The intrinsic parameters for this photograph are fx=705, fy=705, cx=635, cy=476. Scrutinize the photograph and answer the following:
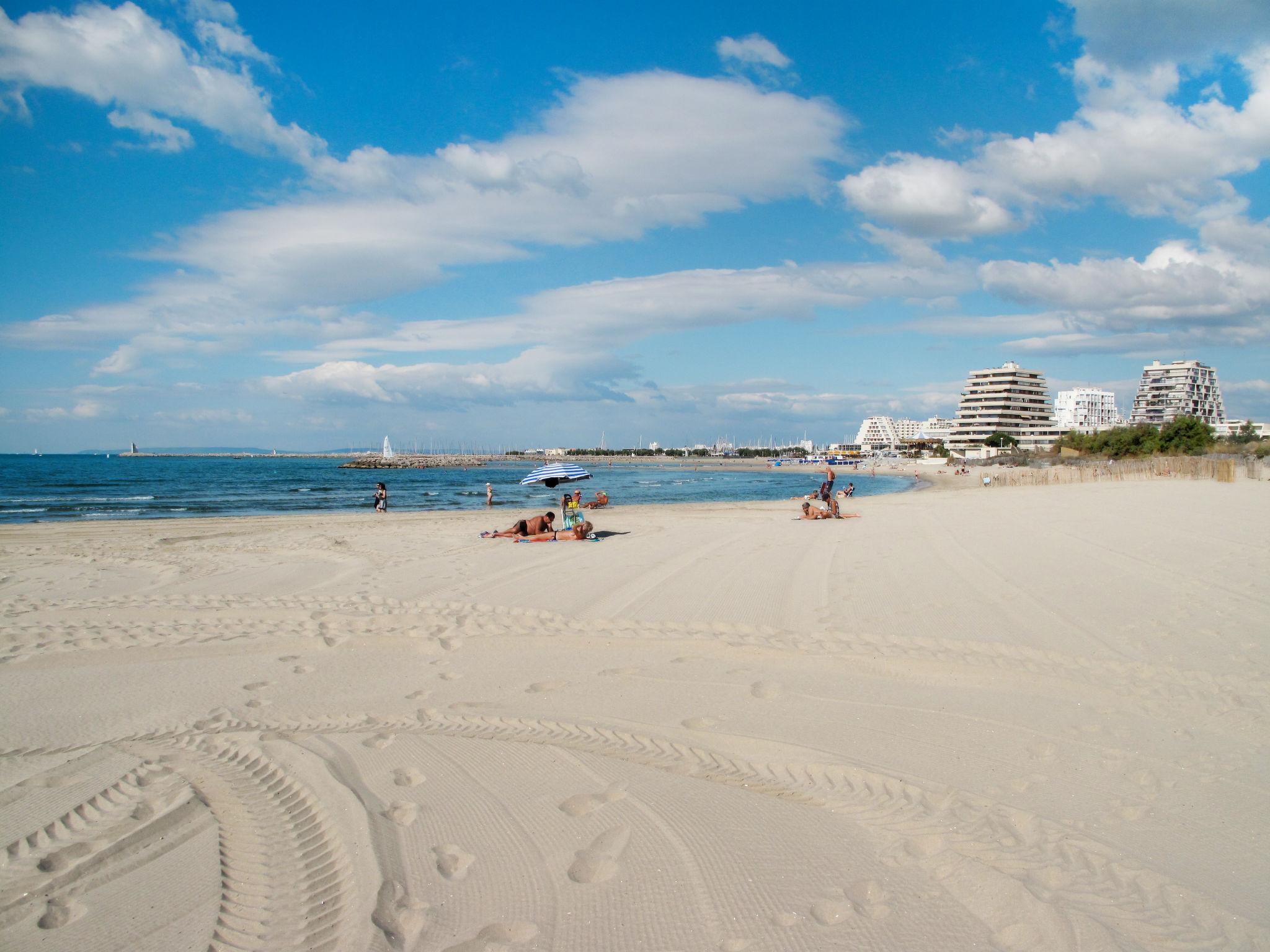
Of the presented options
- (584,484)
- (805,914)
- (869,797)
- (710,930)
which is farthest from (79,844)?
(584,484)

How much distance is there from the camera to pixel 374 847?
329 centimetres

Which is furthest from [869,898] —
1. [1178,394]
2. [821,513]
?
[1178,394]

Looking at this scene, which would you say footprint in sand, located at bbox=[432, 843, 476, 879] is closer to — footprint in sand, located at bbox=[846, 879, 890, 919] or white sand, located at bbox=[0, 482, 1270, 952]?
white sand, located at bbox=[0, 482, 1270, 952]

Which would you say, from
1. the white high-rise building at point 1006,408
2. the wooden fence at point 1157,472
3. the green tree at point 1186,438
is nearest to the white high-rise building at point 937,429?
the white high-rise building at point 1006,408

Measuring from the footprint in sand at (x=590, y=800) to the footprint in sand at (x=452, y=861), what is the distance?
0.58m

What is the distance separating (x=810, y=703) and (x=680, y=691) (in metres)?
0.97

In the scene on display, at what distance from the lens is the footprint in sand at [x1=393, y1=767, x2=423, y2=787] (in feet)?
13.0

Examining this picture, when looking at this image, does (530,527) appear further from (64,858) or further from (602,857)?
(602,857)

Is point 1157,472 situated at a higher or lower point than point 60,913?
higher

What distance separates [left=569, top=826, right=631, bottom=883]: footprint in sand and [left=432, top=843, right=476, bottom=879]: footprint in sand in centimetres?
48

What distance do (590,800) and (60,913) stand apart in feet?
7.49

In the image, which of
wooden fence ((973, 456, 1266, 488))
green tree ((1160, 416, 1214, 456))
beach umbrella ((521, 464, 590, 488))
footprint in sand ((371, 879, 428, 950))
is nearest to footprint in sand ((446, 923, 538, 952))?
footprint in sand ((371, 879, 428, 950))

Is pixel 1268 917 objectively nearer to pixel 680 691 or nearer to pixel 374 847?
pixel 680 691

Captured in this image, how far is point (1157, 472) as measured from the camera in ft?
132
